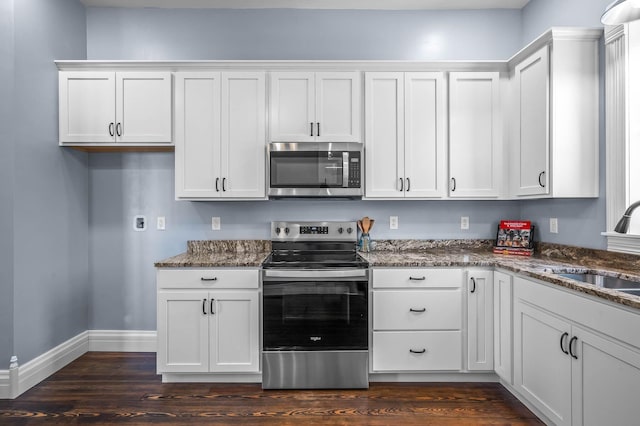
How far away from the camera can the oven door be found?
2646 millimetres

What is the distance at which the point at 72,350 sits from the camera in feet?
10.3

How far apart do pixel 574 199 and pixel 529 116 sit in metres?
0.69

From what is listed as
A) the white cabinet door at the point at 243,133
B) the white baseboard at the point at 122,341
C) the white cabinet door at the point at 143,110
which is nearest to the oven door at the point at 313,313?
the white cabinet door at the point at 243,133

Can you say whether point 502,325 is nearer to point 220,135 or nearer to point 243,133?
point 243,133

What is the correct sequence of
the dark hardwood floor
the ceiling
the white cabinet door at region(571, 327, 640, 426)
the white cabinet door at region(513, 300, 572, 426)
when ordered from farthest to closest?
the ceiling → the dark hardwood floor → the white cabinet door at region(513, 300, 572, 426) → the white cabinet door at region(571, 327, 640, 426)

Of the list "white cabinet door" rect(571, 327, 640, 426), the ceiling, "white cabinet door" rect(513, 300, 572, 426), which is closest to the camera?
"white cabinet door" rect(571, 327, 640, 426)

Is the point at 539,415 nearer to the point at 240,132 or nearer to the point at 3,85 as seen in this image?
the point at 240,132

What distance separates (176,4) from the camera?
332 centimetres

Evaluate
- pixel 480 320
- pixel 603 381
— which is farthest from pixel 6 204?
pixel 603 381

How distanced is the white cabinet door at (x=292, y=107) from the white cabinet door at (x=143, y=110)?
2.78 feet

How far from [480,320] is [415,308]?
1.56 ft

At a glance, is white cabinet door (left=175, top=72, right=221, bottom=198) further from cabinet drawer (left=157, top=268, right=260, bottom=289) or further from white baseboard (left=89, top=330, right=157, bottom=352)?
white baseboard (left=89, top=330, right=157, bottom=352)

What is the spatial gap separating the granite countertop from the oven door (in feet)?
0.81

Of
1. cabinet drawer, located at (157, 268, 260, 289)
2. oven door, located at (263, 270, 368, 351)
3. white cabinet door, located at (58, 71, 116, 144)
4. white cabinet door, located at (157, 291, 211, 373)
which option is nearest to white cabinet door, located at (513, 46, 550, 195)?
oven door, located at (263, 270, 368, 351)
